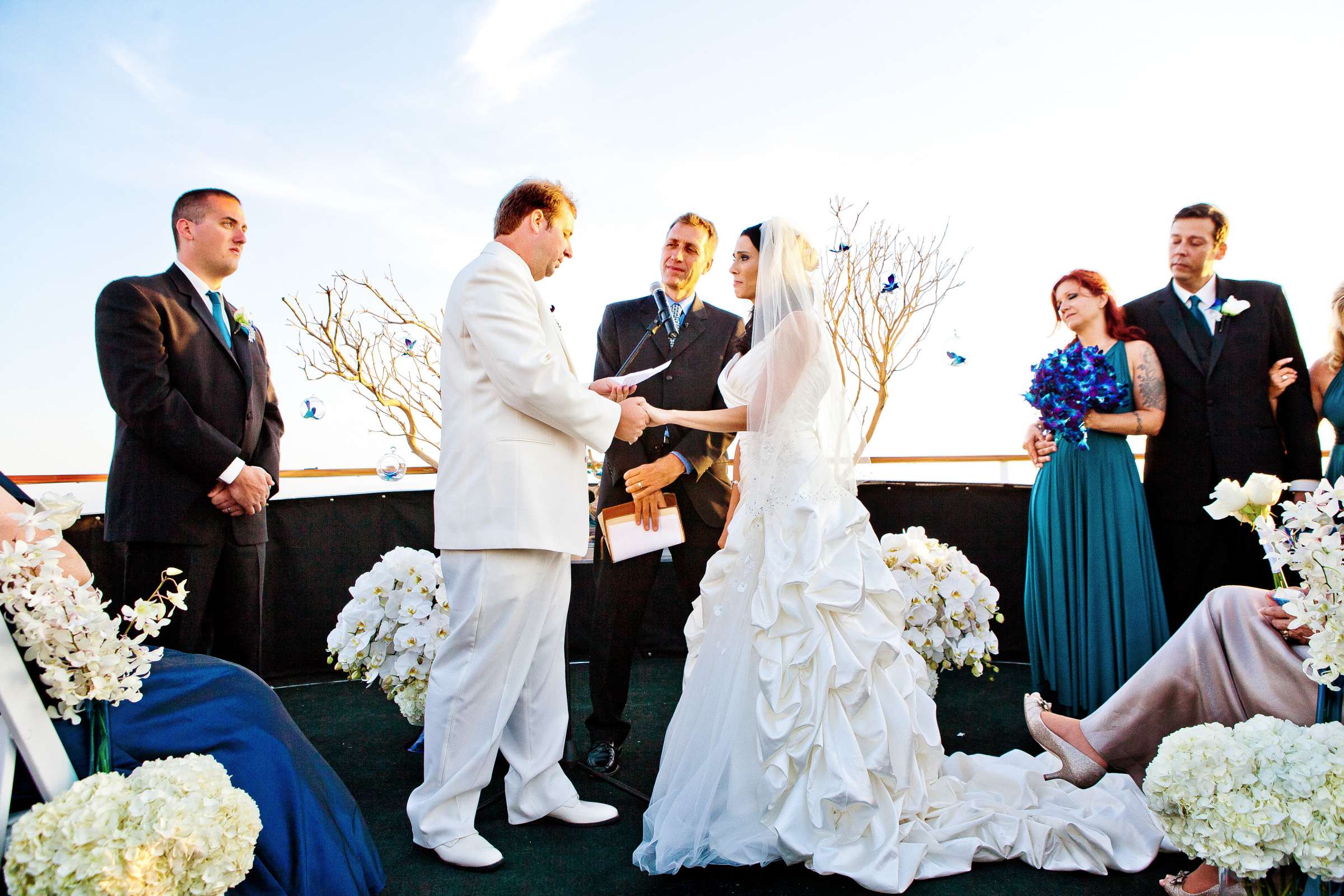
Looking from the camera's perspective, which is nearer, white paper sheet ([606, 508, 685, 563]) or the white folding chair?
the white folding chair

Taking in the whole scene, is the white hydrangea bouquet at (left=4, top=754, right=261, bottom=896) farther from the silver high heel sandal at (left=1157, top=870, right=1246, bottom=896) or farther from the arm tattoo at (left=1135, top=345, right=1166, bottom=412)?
the arm tattoo at (left=1135, top=345, right=1166, bottom=412)

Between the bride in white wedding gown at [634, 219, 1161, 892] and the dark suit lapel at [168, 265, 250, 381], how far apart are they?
6.18ft

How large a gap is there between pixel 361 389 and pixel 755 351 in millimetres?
6161

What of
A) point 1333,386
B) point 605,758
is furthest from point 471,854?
point 1333,386

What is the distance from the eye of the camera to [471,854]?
7.10 feet

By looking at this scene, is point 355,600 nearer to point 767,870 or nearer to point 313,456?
point 767,870

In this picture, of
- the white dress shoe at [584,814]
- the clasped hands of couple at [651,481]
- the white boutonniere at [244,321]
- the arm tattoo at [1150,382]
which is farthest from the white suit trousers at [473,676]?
the arm tattoo at [1150,382]

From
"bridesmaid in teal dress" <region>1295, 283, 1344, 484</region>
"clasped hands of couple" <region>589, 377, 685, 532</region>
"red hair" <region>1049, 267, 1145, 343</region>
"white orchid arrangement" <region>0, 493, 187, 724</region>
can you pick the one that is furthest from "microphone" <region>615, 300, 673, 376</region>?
"bridesmaid in teal dress" <region>1295, 283, 1344, 484</region>

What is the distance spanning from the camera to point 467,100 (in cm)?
828

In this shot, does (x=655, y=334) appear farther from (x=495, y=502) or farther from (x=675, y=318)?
(x=495, y=502)

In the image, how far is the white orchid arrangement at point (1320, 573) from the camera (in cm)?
141

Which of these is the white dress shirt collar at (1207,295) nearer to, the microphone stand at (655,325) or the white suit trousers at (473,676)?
the microphone stand at (655,325)

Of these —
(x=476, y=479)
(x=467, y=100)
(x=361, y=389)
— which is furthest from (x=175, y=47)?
(x=476, y=479)

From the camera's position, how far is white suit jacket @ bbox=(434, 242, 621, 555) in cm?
221
